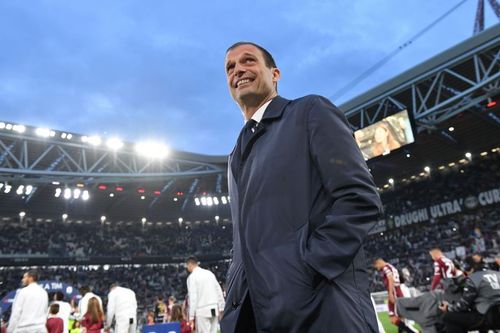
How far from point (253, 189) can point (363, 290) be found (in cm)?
52

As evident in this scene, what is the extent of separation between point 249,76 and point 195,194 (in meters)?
39.9

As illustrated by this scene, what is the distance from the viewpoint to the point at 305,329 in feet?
4.38

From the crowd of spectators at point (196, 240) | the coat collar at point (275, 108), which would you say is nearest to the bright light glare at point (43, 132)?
the crowd of spectators at point (196, 240)

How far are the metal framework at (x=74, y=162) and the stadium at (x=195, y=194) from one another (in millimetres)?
100

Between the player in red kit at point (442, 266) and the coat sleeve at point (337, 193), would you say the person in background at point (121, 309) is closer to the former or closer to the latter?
the player in red kit at point (442, 266)

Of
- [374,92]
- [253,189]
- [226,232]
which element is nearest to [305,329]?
[253,189]

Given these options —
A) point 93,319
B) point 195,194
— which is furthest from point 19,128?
point 195,194

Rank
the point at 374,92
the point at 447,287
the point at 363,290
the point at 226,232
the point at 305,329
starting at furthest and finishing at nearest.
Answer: the point at 226,232
the point at 374,92
the point at 447,287
the point at 363,290
the point at 305,329

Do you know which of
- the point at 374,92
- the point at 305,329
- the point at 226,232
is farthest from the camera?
the point at 226,232

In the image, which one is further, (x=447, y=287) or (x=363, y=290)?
(x=447, y=287)

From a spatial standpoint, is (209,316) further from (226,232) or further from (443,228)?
(226,232)

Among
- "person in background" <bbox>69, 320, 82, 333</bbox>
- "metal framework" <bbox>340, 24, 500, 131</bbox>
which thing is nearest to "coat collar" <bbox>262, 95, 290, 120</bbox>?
"person in background" <bbox>69, 320, 82, 333</bbox>

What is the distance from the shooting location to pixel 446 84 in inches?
943

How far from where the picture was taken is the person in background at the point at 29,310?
26.2 ft
